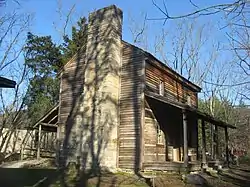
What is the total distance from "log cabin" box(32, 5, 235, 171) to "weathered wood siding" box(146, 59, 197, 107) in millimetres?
65

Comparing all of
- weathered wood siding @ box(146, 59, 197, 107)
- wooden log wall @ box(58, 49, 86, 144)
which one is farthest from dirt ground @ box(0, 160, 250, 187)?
weathered wood siding @ box(146, 59, 197, 107)

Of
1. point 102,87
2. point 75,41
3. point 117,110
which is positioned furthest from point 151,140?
point 75,41

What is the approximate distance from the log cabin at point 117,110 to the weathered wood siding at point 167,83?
0.21ft

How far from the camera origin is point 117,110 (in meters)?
19.0

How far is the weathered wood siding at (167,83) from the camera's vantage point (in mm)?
19703

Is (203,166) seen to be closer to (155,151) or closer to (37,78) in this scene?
(155,151)

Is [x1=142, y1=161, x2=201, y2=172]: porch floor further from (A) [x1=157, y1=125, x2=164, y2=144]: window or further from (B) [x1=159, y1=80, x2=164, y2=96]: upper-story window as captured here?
(B) [x1=159, y1=80, x2=164, y2=96]: upper-story window

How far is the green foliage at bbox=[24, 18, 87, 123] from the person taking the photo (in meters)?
36.2

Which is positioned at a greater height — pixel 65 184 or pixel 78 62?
pixel 78 62

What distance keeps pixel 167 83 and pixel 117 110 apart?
511 cm

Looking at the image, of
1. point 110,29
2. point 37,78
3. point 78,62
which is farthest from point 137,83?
point 37,78

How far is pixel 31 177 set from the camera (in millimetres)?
15594

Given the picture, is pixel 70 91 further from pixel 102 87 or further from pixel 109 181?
pixel 109 181

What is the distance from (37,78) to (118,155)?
21427 millimetres
